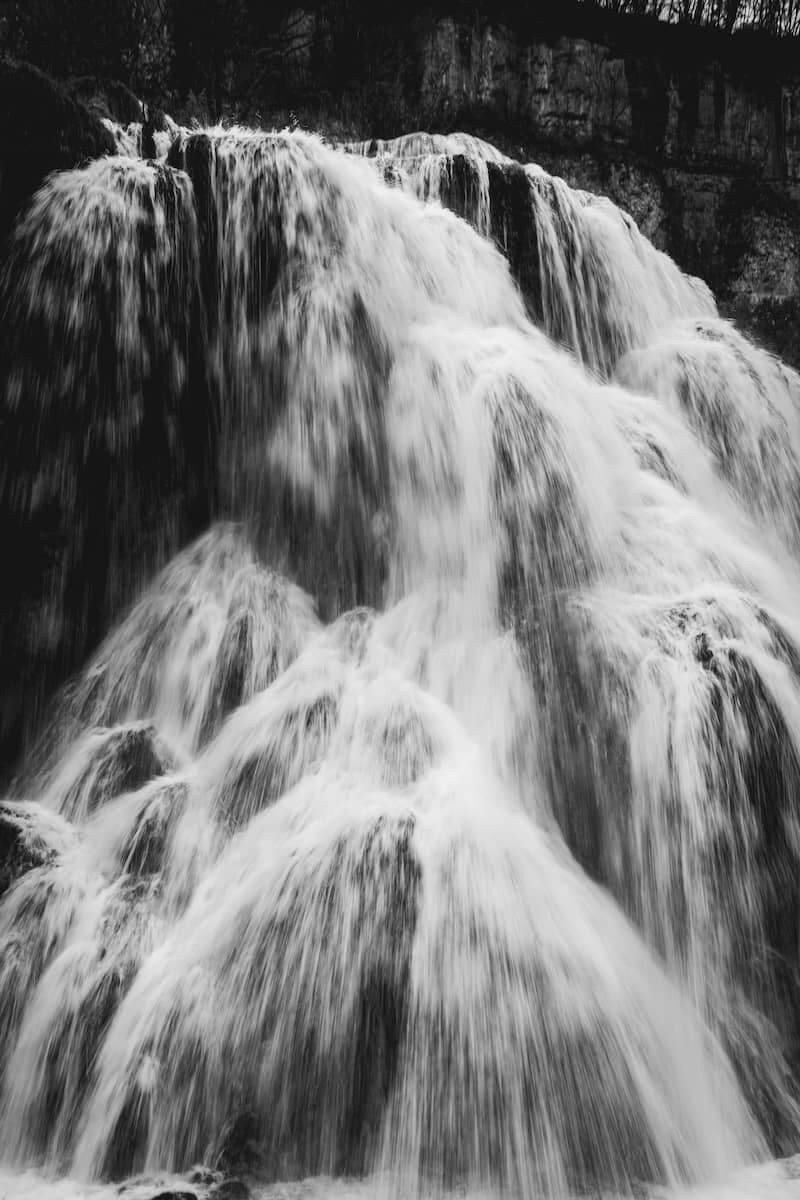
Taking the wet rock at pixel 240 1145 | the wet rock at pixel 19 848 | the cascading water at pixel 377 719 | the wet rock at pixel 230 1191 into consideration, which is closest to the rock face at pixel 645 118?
the cascading water at pixel 377 719

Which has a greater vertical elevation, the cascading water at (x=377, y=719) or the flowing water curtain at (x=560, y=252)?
the flowing water curtain at (x=560, y=252)

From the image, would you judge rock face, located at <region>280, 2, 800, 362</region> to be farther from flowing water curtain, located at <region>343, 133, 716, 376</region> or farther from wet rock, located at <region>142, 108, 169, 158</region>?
flowing water curtain, located at <region>343, 133, 716, 376</region>

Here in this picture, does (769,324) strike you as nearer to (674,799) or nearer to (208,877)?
(674,799)

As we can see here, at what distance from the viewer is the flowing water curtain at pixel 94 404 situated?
5398 millimetres

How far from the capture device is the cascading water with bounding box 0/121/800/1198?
319 centimetres

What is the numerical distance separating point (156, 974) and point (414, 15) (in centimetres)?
1320

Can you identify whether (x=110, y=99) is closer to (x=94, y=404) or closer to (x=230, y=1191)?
(x=94, y=404)

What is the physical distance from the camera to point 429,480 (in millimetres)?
5629

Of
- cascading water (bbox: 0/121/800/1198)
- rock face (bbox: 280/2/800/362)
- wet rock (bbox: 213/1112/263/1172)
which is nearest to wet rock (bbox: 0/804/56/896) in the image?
cascading water (bbox: 0/121/800/1198)

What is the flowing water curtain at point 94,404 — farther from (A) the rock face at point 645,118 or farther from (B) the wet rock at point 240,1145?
(A) the rock face at point 645,118

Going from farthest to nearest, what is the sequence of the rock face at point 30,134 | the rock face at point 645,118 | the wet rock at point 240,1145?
1. the rock face at point 645,118
2. the rock face at point 30,134
3. the wet rock at point 240,1145

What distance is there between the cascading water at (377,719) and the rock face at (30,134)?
0.20 metres

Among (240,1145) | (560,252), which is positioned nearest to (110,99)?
(560,252)

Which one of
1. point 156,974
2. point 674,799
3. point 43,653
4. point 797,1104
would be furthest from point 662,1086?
point 43,653
